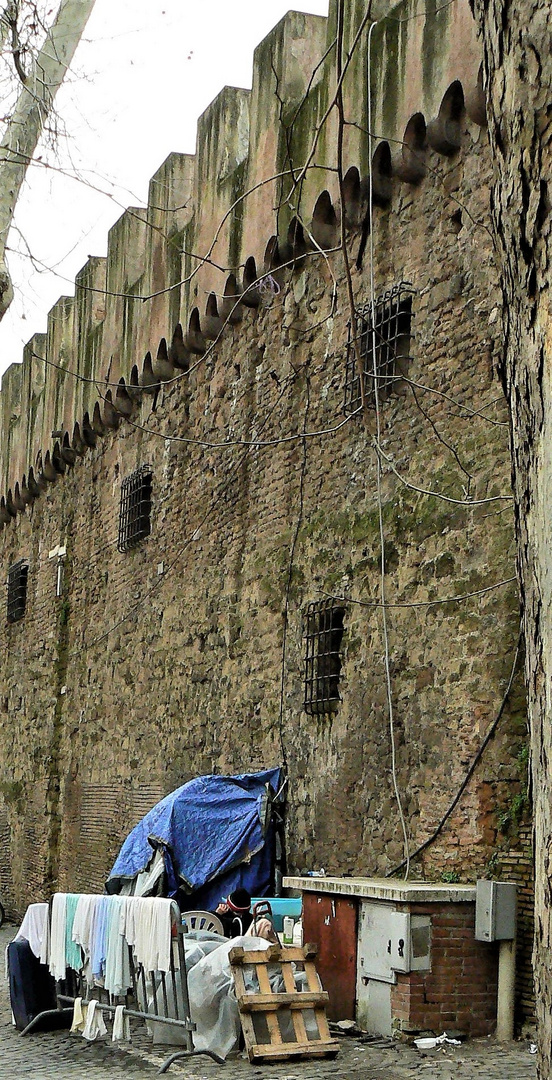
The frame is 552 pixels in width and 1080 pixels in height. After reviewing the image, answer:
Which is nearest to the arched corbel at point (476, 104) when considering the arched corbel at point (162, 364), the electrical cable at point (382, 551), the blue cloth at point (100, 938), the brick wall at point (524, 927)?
the electrical cable at point (382, 551)

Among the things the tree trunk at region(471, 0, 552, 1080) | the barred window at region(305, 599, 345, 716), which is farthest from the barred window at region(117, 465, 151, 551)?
the tree trunk at region(471, 0, 552, 1080)

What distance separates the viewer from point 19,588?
21.3 m

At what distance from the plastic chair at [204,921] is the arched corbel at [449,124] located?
18.7 feet

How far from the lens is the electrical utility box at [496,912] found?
7.41 m

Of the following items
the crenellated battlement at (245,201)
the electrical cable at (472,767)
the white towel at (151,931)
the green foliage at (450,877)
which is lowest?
the white towel at (151,931)

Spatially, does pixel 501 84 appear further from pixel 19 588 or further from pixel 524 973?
pixel 19 588

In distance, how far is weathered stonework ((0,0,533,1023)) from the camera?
8.41 m

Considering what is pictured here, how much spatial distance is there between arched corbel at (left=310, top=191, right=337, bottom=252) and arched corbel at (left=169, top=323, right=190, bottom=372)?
316cm

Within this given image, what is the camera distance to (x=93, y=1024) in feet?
27.0

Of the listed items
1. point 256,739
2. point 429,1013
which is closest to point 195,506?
point 256,739

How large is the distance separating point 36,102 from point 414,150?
3751 millimetres

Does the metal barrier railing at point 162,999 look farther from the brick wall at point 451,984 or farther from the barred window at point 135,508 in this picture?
the barred window at point 135,508

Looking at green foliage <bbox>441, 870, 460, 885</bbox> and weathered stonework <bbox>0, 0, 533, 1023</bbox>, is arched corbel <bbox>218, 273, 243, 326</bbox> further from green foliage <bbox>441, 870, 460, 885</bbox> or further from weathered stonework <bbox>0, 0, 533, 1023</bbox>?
green foliage <bbox>441, 870, 460, 885</bbox>

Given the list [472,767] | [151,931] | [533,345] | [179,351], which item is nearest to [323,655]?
[472,767]
